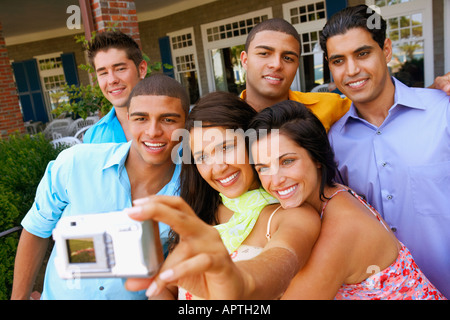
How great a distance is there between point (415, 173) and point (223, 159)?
3.21 ft

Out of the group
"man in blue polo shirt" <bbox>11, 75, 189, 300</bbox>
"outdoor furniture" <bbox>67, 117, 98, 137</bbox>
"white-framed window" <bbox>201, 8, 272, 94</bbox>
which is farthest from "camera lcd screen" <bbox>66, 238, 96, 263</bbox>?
"white-framed window" <bbox>201, 8, 272, 94</bbox>

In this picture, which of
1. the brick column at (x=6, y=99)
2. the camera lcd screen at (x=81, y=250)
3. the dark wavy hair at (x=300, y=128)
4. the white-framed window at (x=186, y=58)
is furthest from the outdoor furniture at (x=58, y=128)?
the camera lcd screen at (x=81, y=250)

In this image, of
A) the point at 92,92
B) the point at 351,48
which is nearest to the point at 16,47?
the point at 92,92

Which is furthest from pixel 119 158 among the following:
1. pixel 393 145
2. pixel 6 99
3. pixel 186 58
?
pixel 186 58

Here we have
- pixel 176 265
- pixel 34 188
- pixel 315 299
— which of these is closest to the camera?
pixel 176 265

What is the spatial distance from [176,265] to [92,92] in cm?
444

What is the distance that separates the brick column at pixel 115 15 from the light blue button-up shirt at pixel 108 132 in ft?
7.64

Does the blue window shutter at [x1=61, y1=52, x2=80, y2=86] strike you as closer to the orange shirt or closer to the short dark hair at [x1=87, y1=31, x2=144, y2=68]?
the short dark hair at [x1=87, y1=31, x2=144, y2=68]

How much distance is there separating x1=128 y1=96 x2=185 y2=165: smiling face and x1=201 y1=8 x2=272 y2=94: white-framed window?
7864mm

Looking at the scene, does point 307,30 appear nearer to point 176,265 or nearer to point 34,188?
point 34,188

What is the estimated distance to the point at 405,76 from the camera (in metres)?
7.64

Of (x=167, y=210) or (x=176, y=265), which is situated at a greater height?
(x=167, y=210)

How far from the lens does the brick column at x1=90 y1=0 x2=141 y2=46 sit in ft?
15.7

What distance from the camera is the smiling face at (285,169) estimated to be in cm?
146
